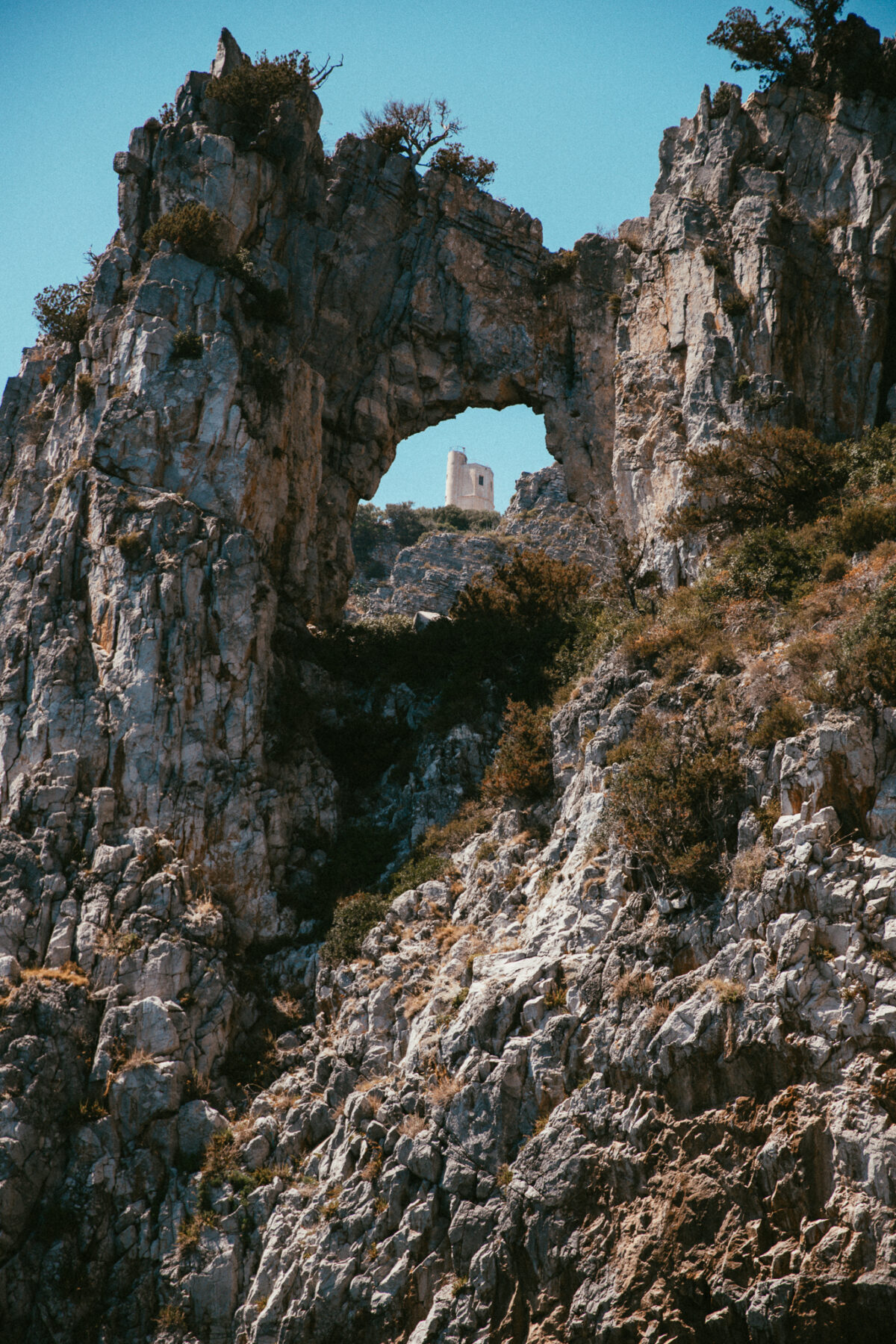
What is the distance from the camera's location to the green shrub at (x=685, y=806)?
54.2 feet

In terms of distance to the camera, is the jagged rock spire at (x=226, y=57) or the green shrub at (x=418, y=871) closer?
the green shrub at (x=418, y=871)

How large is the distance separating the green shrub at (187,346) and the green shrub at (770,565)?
42.1ft

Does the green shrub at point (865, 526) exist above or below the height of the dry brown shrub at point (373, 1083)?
above

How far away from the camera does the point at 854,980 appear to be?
13859mm

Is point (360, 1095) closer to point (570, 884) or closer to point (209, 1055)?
point (209, 1055)

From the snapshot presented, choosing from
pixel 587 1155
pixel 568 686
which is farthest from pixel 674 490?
pixel 587 1155

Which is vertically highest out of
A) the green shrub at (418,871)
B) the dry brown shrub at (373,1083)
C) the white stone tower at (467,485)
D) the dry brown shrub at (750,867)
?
the white stone tower at (467,485)

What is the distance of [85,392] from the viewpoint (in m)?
26.7

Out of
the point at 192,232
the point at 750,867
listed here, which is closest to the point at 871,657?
the point at 750,867

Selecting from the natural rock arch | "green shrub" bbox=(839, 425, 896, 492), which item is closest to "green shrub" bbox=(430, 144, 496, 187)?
the natural rock arch

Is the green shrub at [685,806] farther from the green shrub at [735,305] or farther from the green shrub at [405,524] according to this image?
the green shrub at [405,524]

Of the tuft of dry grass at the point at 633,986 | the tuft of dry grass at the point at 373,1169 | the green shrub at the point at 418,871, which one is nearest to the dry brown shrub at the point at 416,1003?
the tuft of dry grass at the point at 373,1169

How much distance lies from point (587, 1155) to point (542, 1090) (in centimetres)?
117

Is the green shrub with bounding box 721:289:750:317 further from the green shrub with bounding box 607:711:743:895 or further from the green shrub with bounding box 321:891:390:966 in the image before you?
the green shrub with bounding box 321:891:390:966
